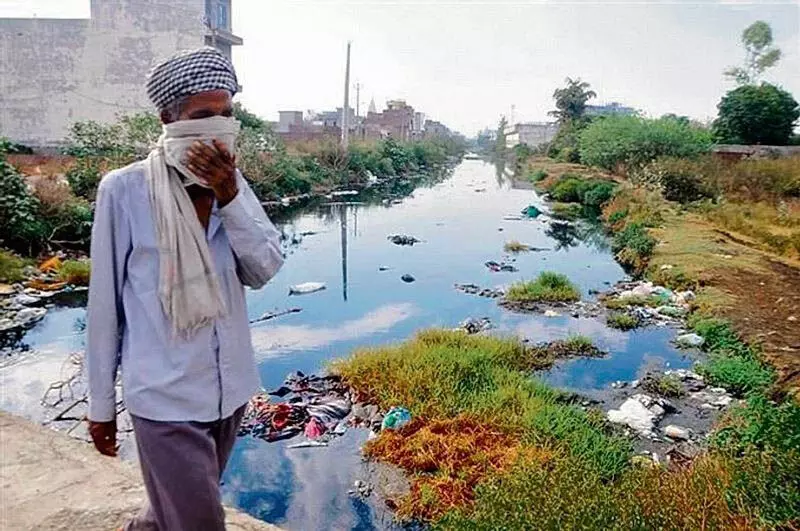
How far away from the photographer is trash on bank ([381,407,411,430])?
13.9 feet

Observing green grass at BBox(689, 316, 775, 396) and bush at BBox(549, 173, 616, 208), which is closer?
green grass at BBox(689, 316, 775, 396)

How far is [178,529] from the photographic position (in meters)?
1.37

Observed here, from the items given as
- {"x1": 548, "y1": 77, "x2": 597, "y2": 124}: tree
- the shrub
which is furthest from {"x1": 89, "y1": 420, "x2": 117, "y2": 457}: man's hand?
{"x1": 548, "y1": 77, "x2": 597, "y2": 124}: tree

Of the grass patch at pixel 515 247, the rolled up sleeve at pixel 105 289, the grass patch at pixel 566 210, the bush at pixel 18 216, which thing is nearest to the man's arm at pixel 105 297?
the rolled up sleeve at pixel 105 289

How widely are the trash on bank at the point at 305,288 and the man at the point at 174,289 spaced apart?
6850 mm

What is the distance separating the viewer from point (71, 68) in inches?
792

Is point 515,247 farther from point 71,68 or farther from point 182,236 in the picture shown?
point 71,68

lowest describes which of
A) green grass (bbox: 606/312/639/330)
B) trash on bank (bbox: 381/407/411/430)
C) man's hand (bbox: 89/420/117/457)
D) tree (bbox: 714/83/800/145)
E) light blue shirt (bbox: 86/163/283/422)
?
green grass (bbox: 606/312/639/330)

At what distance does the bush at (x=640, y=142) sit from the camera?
61.6 ft

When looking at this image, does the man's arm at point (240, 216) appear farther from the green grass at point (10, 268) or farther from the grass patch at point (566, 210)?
the grass patch at point (566, 210)

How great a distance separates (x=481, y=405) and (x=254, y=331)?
2.90 m

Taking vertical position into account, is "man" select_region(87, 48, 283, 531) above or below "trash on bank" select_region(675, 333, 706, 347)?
above

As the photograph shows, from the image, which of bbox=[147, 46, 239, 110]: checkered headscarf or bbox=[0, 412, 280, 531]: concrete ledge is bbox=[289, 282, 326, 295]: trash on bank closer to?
bbox=[0, 412, 280, 531]: concrete ledge

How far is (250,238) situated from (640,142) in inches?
770
